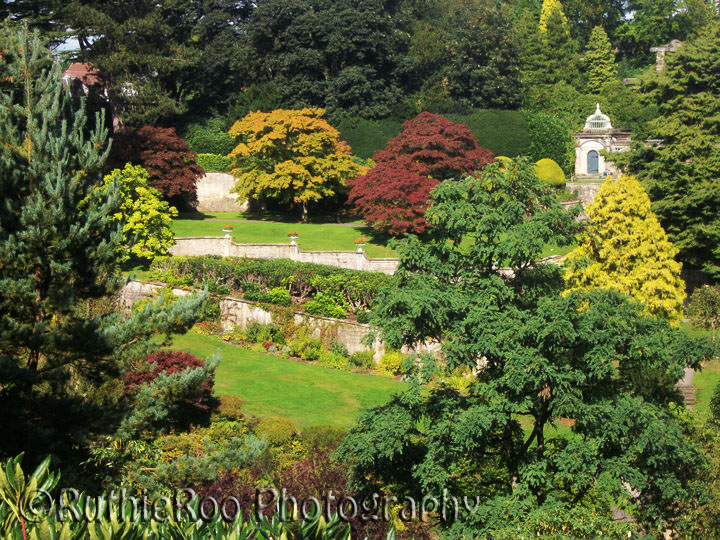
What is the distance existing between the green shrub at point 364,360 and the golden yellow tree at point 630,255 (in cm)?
710

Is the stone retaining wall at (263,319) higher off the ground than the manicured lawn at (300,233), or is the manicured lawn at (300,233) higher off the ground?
the manicured lawn at (300,233)

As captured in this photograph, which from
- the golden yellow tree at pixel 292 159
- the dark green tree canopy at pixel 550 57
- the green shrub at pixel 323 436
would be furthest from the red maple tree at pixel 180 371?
the dark green tree canopy at pixel 550 57

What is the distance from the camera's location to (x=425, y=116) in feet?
132

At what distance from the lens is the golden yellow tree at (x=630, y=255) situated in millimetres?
25688

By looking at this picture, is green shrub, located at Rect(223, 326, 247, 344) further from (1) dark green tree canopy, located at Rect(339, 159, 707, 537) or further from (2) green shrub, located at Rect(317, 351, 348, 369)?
(1) dark green tree canopy, located at Rect(339, 159, 707, 537)

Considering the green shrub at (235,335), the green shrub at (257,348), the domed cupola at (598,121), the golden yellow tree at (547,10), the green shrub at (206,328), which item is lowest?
the green shrub at (257,348)

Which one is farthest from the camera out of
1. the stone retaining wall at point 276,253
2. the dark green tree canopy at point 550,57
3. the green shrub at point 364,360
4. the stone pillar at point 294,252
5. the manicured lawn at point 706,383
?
the dark green tree canopy at point 550,57

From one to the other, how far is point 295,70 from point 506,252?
38.7 metres

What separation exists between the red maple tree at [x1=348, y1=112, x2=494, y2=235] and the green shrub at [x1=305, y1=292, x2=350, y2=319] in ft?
24.7

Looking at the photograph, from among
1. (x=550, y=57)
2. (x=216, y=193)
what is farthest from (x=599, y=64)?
(x=216, y=193)

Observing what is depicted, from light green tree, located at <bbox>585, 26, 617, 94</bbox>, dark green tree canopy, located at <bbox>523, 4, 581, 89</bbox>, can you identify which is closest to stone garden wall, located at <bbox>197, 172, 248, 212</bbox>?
dark green tree canopy, located at <bbox>523, 4, 581, 89</bbox>

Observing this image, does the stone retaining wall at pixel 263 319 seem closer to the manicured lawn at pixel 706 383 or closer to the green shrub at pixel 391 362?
the green shrub at pixel 391 362

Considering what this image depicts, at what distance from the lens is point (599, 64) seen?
65875mm

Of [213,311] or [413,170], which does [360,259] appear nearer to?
[413,170]
